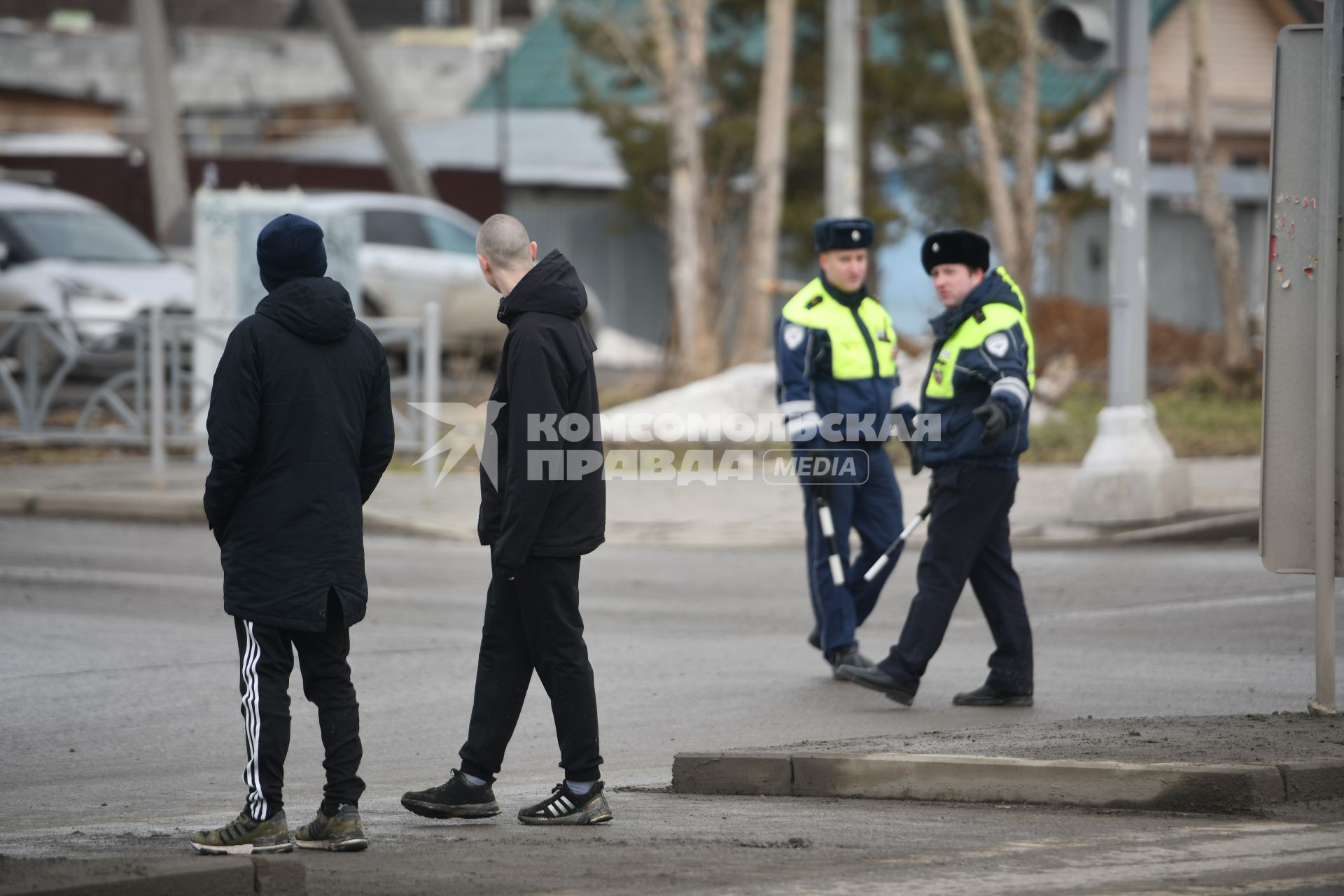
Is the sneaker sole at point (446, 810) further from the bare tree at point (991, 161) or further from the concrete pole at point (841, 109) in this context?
the bare tree at point (991, 161)

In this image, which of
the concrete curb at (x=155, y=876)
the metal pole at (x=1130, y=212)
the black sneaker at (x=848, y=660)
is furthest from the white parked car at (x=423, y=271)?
the concrete curb at (x=155, y=876)

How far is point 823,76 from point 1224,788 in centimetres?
2408

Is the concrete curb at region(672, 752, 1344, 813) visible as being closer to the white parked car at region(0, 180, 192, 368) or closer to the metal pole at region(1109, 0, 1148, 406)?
the metal pole at region(1109, 0, 1148, 406)

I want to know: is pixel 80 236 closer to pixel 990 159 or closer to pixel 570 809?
pixel 990 159

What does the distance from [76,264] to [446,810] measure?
15.4 metres

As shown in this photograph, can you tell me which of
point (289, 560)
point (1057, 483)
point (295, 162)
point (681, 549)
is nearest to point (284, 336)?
point (289, 560)

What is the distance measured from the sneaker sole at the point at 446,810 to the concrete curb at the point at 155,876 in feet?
2.83

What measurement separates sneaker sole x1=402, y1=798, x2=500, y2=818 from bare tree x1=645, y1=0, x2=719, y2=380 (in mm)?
14546

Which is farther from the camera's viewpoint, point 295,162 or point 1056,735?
point 295,162

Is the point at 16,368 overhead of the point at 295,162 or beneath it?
beneath

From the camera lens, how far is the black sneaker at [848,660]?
791 cm

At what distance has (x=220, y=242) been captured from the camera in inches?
626

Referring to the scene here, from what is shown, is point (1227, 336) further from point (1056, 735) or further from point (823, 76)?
point (1056, 735)

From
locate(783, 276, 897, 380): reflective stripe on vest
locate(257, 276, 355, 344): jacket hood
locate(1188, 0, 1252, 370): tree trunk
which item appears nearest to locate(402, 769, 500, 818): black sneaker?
locate(257, 276, 355, 344): jacket hood
